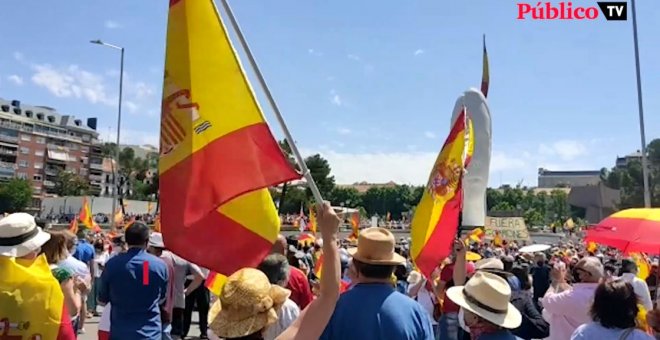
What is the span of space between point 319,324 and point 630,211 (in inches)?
208

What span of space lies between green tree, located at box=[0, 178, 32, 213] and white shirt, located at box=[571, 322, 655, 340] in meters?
89.4

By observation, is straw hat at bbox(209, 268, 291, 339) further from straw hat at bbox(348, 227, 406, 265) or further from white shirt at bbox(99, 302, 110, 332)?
white shirt at bbox(99, 302, 110, 332)

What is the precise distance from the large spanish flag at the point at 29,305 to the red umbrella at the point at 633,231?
517 cm

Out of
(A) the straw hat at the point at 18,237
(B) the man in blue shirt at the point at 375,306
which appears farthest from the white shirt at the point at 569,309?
(A) the straw hat at the point at 18,237

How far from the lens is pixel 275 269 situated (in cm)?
458

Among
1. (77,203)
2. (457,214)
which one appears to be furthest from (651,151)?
(457,214)

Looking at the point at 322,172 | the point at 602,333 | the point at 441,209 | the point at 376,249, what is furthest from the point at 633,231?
the point at 322,172

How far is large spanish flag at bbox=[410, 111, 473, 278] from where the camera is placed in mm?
5887

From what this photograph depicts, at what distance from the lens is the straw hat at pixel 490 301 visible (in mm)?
3412

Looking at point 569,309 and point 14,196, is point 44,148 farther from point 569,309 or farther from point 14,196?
point 569,309

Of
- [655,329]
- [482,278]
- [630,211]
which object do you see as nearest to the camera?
[482,278]

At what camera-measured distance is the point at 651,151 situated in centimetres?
7300

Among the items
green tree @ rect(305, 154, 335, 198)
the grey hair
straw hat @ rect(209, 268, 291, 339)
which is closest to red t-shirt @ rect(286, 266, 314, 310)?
the grey hair

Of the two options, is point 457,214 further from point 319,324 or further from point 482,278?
point 319,324
